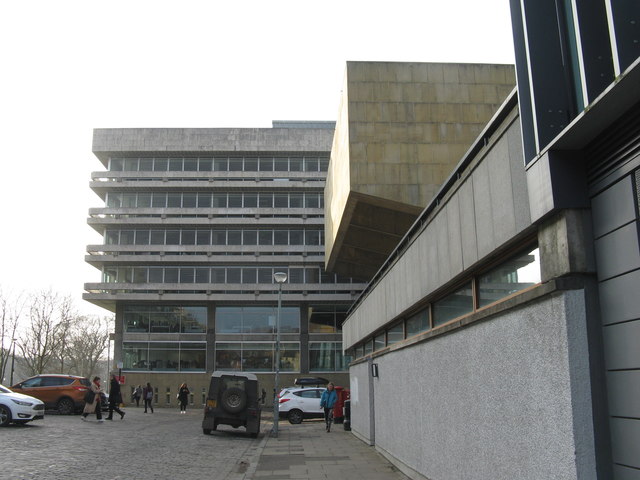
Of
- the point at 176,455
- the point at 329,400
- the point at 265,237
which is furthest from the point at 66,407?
the point at 265,237

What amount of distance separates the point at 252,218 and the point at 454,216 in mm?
45664

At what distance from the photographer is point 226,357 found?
164ft

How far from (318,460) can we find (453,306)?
6.56 metres

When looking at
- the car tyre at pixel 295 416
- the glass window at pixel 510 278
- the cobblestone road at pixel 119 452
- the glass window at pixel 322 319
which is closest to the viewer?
the glass window at pixel 510 278

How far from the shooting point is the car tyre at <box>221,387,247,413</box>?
19.1 meters

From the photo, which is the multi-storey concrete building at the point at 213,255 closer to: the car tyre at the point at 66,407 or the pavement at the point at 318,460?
the car tyre at the point at 66,407

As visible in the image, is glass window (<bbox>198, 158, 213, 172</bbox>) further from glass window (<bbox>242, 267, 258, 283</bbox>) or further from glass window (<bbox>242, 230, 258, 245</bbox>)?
glass window (<bbox>242, 267, 258, 283</bbox>)

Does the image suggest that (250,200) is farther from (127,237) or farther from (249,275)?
(127,237)

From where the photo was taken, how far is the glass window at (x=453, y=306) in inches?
319

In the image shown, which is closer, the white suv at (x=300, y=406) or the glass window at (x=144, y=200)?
the white suv at (x=300, y=406)

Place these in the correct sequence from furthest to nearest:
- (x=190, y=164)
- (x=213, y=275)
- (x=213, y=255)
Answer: (x=190, y=164), (x=213, y=255), (x=213, y=275)

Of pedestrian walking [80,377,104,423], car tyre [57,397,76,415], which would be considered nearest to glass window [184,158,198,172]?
car tyre [57,397,76,415]

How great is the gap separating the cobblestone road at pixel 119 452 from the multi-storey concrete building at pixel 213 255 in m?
28.5

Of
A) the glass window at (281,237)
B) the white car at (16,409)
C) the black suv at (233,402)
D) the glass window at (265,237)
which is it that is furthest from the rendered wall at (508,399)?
the glass window at (265,237)
